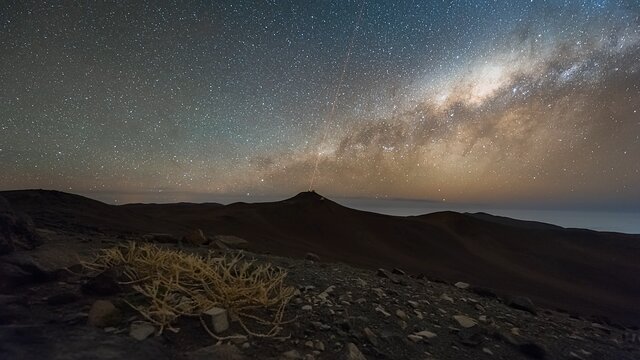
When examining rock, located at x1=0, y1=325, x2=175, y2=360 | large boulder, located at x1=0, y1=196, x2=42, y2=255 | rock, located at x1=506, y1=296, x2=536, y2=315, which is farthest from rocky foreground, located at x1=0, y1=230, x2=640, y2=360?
rock, located at x1=506, y1=296, x2=536, y2=315

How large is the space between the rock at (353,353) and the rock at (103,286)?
217 cm

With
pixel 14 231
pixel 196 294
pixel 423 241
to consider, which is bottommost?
pixel 196 294

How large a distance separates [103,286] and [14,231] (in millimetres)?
2048

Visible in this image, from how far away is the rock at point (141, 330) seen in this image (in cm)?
296

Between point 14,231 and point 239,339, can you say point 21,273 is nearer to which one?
point 14,231

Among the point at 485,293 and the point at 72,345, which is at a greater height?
the point at 72,345

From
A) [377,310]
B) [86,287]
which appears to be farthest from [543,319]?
[86,287]

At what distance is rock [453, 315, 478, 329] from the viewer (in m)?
4.34

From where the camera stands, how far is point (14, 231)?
484 cm

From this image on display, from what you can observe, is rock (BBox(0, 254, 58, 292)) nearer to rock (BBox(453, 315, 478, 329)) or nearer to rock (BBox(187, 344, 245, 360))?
rock (BBox(187, 344, 245, 360))

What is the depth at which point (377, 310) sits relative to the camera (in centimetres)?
417

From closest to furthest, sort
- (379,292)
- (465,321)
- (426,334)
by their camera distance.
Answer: (426,334)
(465,321)
(379,292)

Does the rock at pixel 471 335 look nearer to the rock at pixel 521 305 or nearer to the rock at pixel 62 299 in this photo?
the rock at pixel 521 305

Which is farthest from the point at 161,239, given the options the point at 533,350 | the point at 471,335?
the point at 533,350
